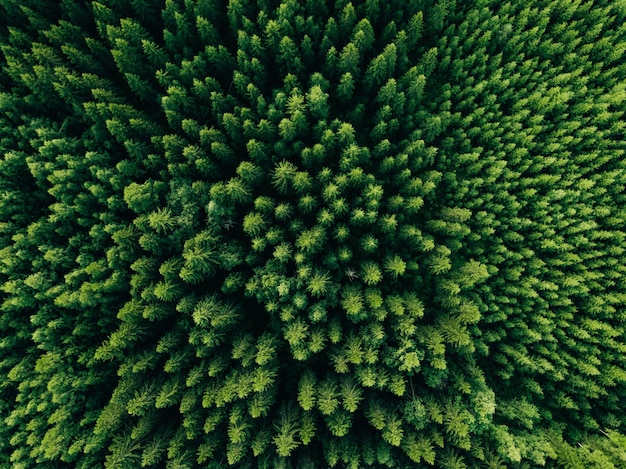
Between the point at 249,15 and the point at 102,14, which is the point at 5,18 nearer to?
the point at 102,14

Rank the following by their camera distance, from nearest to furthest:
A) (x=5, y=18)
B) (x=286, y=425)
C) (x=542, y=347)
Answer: (x=286, y=425) → (x=5, y=18) → (x=542, y=347)

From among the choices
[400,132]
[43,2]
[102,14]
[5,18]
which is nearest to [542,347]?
[400,132]

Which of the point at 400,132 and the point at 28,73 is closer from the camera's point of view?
the point at 28,73

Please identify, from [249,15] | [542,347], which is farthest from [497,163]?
[249,15]

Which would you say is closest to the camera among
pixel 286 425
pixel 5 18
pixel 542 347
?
pixel 286 425

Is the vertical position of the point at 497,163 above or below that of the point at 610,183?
above

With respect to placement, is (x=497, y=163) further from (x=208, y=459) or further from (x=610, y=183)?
(x=208, y=459)

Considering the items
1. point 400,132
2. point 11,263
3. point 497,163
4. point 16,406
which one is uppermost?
point 400,132
